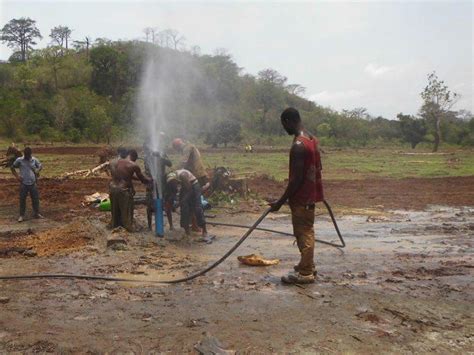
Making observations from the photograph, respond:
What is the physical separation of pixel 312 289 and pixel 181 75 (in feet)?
129

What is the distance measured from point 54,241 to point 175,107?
33028 mm

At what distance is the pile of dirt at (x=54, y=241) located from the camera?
7980 millimetres

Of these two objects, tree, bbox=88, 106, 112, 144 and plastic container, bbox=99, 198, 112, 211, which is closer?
plastic container, bbox=99, 198, 112, 211

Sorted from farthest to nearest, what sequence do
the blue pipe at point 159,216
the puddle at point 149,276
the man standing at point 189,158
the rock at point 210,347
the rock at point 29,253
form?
the man standing at point 189,158, the blue pipe at point 159,216, the rock at point 29,253, the puddle at point 149,276, the rock at point 210,347

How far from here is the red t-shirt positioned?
19.3ft

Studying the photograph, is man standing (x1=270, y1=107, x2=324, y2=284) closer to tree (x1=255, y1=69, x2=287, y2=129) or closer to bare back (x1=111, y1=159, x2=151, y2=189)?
bare back (x1=111, y1=159, x2=151, y2=189)

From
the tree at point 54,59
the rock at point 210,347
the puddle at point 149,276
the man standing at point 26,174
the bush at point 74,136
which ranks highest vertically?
the tree at point 54,59

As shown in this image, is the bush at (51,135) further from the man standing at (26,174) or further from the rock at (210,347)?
the rock at (210,347)

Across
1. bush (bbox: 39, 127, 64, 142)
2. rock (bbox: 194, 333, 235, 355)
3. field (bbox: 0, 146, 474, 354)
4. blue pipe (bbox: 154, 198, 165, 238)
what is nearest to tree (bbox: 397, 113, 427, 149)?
bush (bbox: 39, 127, 64, 142)

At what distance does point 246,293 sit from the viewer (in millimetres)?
5781

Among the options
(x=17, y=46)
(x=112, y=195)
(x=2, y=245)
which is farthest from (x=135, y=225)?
(x=17, y=46)

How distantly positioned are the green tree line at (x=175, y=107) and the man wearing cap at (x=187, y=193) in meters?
27.0

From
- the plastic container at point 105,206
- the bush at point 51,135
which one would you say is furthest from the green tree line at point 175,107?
the plastic container at point 105,206

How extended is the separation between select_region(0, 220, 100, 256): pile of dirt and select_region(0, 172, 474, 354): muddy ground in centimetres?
3
